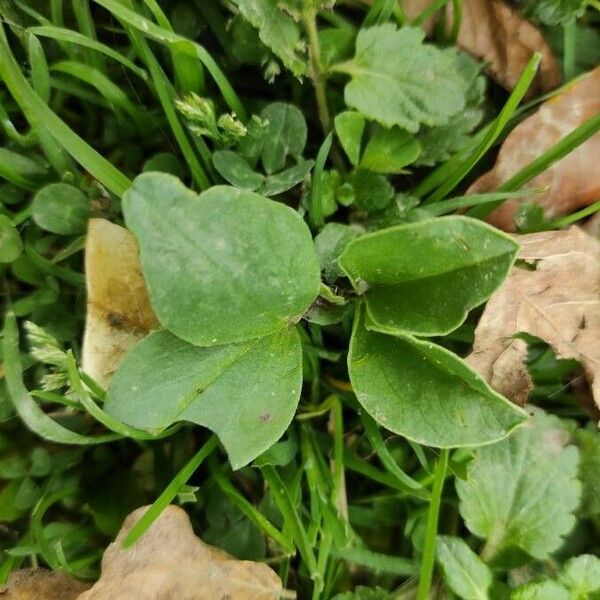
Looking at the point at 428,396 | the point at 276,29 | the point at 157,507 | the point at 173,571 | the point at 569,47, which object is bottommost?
the point at 173,571

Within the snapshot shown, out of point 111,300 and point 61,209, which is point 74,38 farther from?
point 111,300

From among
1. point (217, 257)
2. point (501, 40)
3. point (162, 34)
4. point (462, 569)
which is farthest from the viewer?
point (501, 40)

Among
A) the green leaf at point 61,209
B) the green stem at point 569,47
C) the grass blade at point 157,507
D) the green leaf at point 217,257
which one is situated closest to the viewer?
the green leaf at point 217,257

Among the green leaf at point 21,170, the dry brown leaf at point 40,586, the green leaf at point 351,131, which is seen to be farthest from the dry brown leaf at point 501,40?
the dry brown leaf at point 40,586

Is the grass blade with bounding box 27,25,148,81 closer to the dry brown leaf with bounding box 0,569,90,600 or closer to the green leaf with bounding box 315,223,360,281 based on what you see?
the green leaf with bounding box 315,223,360,281

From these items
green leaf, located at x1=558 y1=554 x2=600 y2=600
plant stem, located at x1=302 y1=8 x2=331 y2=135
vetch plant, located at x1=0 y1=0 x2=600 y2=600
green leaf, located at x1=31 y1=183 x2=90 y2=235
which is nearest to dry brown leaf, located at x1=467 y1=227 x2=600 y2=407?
vetch plant, located at x1=0 y1=0 x2=600 y2=600

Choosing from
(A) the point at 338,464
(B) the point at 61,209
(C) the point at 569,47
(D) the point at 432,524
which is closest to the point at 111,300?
(B) the point at 61,209

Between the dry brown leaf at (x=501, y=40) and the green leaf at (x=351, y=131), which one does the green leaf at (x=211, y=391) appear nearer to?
the green leaf at (x=351, y=131)
